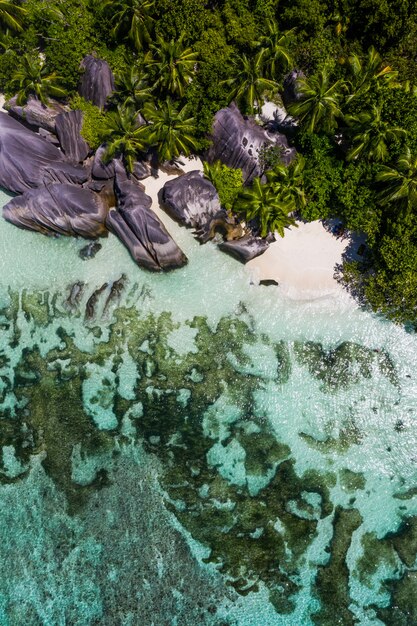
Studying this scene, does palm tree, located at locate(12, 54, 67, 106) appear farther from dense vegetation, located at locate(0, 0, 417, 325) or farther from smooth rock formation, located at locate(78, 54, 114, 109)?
smooth rock formation, located at locate(78, 54, 114, 109)

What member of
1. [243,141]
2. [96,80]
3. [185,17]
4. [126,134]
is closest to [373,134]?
[243,141]

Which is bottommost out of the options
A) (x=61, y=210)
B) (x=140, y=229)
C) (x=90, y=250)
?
(x=90, y=250)

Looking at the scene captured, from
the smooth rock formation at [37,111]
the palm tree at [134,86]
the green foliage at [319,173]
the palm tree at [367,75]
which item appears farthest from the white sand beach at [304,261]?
the smooth rock formation at [37,111]

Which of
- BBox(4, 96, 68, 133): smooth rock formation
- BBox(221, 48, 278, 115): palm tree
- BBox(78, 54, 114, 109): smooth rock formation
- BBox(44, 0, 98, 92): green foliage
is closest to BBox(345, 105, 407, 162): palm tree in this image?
BBox(221, 48, 278, 115): palm tree

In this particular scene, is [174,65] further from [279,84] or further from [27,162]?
[27,162]

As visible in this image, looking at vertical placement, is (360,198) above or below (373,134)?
below

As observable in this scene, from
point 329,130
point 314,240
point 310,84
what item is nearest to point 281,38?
point 310,84
